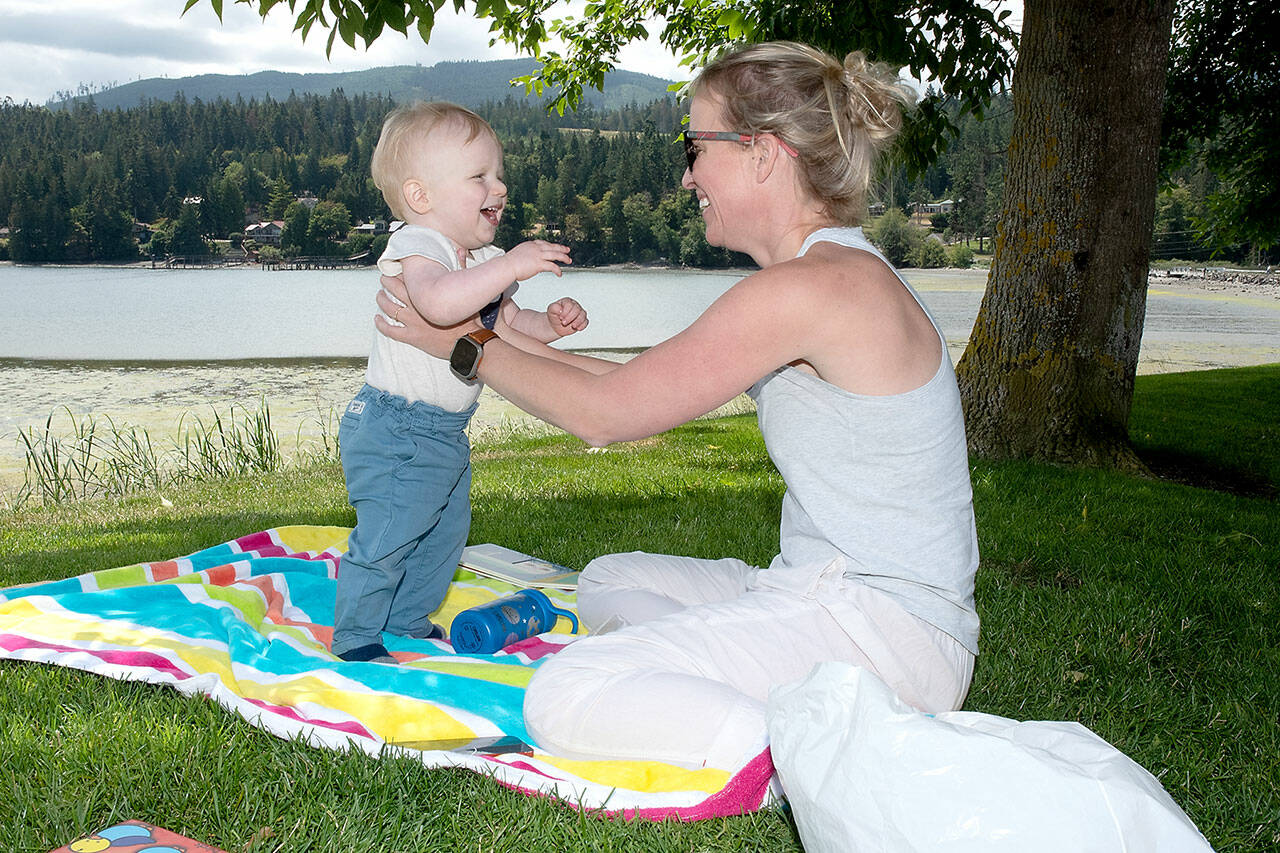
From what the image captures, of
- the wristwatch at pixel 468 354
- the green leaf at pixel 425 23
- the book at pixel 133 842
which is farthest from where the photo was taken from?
the green leaf at pixel 425 23

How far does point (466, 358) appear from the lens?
2758mm

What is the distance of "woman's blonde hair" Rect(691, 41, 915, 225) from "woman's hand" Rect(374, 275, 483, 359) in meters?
0.99

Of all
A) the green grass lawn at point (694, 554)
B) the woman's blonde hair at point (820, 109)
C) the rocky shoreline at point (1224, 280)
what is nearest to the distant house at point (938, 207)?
the rocky shoreline at point (1224, 280)

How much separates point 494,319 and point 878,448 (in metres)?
1.37

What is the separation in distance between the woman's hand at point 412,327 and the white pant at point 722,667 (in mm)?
1023

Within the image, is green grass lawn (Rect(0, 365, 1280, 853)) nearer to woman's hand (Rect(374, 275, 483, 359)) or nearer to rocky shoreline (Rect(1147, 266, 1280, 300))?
woman's hand (Rect(374, 275, 483, 359))

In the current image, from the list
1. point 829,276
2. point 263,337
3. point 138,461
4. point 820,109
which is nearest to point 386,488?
point 829,276

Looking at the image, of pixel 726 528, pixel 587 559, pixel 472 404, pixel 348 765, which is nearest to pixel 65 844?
pixel 348 765

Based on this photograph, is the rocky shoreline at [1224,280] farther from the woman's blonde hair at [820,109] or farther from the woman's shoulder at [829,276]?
the woman's shoulder at [829,276]

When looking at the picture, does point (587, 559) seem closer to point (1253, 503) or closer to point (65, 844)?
point (65, 844)

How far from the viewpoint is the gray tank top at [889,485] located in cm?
226

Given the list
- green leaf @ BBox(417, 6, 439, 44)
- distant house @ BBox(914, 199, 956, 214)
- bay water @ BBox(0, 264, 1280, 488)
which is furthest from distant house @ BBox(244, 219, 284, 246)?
green leaf @ BBox(417, 6, 439, 44)

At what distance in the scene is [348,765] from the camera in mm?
2285

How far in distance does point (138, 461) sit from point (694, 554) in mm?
6402
